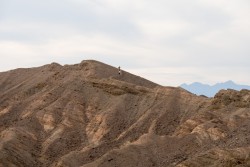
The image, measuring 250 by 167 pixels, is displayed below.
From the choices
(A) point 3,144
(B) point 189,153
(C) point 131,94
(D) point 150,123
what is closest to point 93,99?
(C) point 131,94

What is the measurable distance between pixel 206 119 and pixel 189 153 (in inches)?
266

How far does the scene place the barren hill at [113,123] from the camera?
4050cm

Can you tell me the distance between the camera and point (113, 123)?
51.3 metres

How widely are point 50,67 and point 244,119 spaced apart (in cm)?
3305

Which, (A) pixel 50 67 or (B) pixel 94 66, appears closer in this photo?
(B) pixel 94 66

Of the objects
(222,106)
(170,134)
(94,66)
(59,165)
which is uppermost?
(94,66)

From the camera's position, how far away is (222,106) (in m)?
49.2

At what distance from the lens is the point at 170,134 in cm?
4766

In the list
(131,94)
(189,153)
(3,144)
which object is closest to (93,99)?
(131,94)

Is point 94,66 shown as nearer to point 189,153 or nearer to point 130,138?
point 130,138

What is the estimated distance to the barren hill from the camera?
4050cm

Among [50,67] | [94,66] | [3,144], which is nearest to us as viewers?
[3,144]

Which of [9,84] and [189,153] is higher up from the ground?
[9,84]

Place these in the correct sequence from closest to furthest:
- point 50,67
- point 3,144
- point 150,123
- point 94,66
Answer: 1. point 3,144
2. point 150,123
3. point 94,66
4. point 50,67
